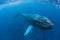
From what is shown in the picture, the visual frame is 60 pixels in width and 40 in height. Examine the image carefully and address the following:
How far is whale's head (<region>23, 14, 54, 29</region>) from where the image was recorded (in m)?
1.17

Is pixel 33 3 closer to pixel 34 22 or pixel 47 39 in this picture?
pixel 34 22

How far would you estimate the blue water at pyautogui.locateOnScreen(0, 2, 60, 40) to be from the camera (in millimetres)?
1262

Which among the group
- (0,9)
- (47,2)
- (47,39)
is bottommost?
(47,39)

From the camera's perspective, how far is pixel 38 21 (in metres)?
1.17

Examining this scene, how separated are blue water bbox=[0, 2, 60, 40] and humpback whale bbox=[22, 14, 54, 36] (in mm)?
39

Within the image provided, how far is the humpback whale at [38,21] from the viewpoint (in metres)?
1.17

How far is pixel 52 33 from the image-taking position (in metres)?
1.33

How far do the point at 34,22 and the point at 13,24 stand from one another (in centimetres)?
17

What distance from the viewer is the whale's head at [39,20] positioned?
117 cm

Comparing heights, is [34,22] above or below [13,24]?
below

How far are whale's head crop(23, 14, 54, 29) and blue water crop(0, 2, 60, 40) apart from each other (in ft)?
0.16

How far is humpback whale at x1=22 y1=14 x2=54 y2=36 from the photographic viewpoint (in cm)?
117

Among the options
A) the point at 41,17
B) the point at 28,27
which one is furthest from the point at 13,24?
the point at 41,17

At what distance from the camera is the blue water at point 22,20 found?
1.26m
